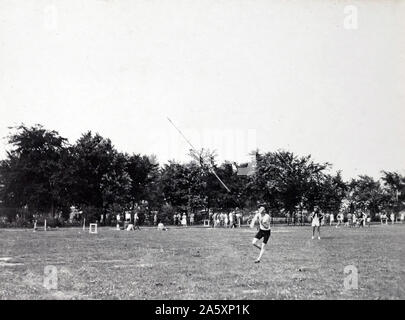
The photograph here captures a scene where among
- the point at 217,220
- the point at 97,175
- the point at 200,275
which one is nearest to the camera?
the point at 200,275

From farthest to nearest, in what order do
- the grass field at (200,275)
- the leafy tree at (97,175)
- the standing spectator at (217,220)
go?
the leafy tree at (97,175) → the standing spectator at (217,220) → the grass field at (200,275)

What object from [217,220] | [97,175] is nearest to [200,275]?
[217,220]

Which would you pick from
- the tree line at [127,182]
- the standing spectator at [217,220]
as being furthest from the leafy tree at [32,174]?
the standing spectator at [217,220]

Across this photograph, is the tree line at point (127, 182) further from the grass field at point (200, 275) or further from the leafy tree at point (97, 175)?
the grass field at point (200, 275)

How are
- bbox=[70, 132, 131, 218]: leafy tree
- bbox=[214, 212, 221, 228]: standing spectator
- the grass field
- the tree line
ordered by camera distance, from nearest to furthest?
the grass field
bbox=[214, 212, 221, 228]: standing spectator
the tree line
bbox=[70, 132, 131, 218]: leafy tree

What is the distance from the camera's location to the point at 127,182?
7294 cm

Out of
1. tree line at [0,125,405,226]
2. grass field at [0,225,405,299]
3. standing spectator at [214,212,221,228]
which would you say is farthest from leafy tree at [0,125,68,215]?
grass field at [0,225,405,299]

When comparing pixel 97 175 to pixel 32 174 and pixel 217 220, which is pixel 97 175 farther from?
pixel 217 220

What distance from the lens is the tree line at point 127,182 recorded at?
2544 inches

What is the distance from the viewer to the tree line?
64.6 meters

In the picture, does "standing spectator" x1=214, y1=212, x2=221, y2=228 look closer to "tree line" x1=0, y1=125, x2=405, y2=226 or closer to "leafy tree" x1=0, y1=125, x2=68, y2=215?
"tree line" x1=0, y1=125, x2=405, y2=226

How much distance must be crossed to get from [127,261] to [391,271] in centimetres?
830
